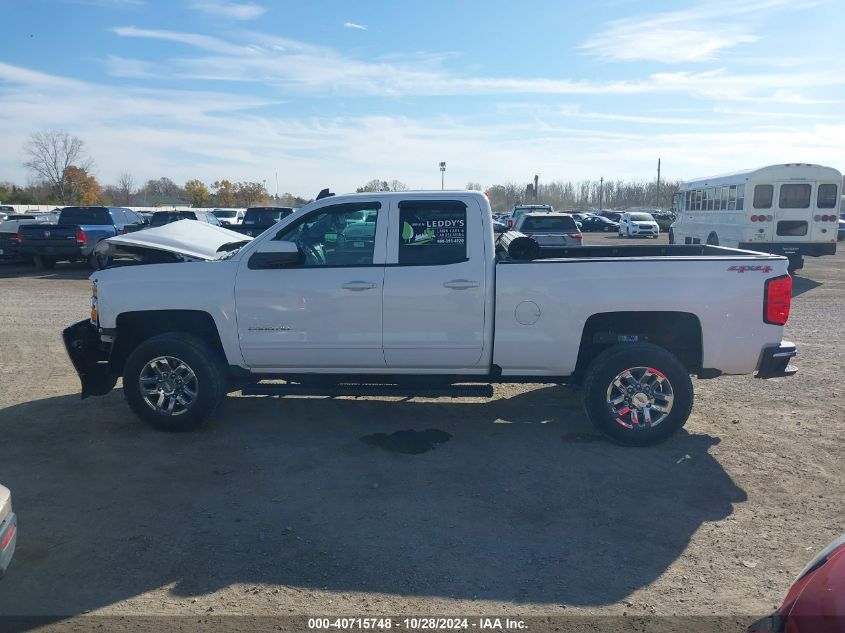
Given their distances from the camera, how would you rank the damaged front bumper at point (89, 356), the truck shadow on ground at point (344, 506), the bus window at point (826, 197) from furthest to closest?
1. the bus window at point (826, 197)
2. the damaged front bumper at point (89, 356)
3. the truck shadow on ground at point (344, 506)

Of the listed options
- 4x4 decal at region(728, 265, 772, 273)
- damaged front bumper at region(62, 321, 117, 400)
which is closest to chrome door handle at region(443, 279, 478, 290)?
4x4 decal at region(728, 265, 772, 273)

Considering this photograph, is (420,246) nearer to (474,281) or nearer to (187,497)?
(474,281)

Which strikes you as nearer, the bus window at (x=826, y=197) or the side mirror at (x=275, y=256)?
the side mirror at (x=275, y=256)

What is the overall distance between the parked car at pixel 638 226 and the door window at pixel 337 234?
39190mm

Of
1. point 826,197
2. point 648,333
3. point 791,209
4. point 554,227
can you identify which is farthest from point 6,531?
point 826,197

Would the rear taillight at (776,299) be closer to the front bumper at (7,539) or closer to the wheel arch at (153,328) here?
the wheel arch at (153,328)

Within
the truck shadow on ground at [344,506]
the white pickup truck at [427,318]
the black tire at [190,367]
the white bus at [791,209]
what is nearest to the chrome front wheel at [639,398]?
the white pickup truck at [427,318]

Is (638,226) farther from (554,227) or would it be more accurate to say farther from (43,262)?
(43,262)

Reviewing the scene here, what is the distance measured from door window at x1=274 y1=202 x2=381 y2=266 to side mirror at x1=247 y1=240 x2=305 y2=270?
146mm

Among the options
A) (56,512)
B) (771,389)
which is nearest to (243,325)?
(56,512)

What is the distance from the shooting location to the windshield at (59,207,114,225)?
20859mm

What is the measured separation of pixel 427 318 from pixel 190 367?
7.09 ft

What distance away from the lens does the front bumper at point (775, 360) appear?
18.6 ft

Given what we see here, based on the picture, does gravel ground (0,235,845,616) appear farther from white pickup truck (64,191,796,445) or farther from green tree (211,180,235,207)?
green tree (211,180,235,207)
